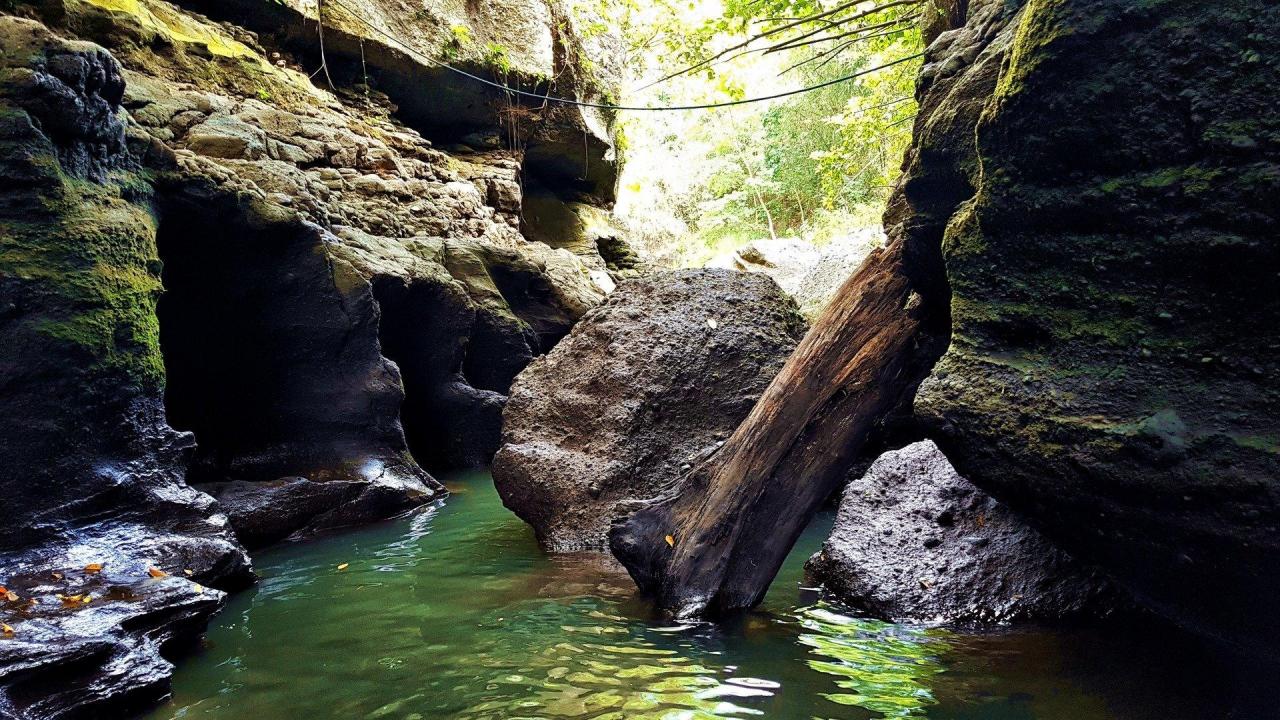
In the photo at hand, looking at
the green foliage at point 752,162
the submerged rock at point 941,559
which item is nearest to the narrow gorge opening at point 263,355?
the submerged rock at point 941,559

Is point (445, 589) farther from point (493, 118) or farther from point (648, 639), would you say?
→ point (493, 118)

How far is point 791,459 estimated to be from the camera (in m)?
3.62

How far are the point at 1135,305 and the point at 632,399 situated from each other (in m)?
3.57

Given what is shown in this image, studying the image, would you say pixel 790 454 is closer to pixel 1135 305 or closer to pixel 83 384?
pixel 1135 305

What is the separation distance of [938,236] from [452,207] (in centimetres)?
987

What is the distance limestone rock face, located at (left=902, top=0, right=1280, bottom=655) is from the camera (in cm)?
189

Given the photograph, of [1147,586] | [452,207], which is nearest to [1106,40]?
[1147,586]

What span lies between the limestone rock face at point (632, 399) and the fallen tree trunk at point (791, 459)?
1.41 metres

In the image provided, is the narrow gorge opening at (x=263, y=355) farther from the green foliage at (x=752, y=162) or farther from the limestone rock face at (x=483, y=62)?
the green foliage at (x=752, y=162)

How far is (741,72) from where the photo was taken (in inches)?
380

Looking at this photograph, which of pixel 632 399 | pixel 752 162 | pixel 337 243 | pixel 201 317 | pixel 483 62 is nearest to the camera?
pixel 632 399

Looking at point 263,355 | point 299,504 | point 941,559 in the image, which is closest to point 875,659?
point 941,559

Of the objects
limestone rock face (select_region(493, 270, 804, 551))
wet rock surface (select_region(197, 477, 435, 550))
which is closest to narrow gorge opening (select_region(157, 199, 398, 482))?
wet rock surface (select_region(197, 477, 435, 550))

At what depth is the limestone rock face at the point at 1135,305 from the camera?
1.89 metres
